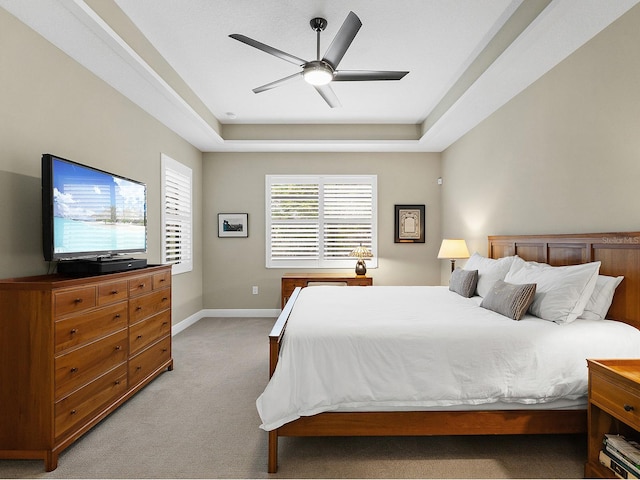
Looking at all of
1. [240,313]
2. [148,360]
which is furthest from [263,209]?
[148,360]

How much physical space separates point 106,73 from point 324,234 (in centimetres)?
361

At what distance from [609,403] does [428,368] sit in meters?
0.85

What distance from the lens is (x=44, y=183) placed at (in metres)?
2.14

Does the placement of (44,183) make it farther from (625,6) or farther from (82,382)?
(625,6)

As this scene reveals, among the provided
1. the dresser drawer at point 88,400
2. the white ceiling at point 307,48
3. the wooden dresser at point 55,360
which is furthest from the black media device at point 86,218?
the white ceiling at point 307,48

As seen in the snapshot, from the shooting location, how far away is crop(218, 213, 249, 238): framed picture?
566 cm

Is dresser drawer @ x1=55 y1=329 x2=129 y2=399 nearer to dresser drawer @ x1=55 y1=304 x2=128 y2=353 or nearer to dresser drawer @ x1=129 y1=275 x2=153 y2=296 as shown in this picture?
dresser drawer @ x1=55 y1=304 x2=128 y2=353

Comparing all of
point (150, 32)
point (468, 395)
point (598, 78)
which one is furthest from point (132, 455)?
point (598, 78)

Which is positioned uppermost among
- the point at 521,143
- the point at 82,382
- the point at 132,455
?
the point at 521,143

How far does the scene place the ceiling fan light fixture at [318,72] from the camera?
266 centimetres

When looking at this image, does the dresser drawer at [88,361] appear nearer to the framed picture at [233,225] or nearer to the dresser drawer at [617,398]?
the dresser drawer at [617,398]

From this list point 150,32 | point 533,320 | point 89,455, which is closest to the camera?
point 89,455

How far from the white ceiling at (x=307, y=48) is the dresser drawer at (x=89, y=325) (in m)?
1.89

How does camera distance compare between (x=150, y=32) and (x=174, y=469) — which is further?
(x=150, y=32)
